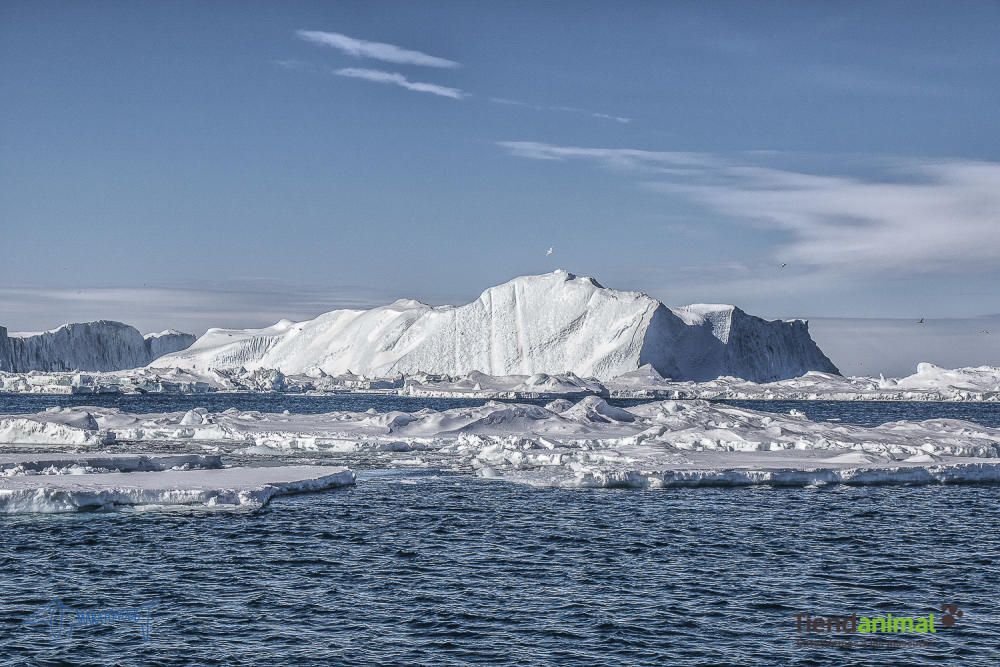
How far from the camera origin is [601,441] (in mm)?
44719

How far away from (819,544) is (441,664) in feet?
37.6

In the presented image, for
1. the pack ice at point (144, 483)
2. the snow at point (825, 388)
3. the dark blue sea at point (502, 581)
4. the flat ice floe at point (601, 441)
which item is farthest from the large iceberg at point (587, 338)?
the dark blue sea at point (502, 581)

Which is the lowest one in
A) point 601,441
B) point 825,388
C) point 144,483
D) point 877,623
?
point 877,623

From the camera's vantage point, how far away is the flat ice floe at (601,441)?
34031 millimetres

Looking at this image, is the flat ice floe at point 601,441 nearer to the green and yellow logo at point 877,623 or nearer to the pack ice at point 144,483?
the pack ice at point 144,483

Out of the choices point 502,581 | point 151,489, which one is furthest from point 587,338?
point 502,581

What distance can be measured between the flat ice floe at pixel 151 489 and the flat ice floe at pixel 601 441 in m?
7.23

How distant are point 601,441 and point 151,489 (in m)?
22.3

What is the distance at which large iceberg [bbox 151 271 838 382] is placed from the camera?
165m

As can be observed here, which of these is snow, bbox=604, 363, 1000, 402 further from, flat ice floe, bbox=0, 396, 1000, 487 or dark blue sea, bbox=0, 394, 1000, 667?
dark blue sea, bbox=0, 394, 1000, 667

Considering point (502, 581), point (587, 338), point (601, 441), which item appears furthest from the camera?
point (587, 338)

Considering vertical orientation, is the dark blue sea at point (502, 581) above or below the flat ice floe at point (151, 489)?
below

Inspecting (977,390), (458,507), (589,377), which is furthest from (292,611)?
(977,390)

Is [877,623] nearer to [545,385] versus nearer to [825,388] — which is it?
[545,385]
